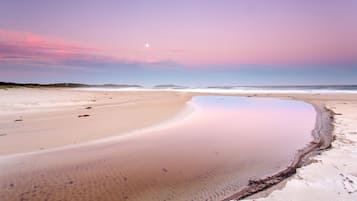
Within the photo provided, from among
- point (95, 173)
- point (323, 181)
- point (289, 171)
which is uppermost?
point (323, 181)

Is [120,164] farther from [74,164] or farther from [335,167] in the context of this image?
[335,167]

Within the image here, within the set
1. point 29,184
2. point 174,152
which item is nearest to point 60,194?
point 29,184

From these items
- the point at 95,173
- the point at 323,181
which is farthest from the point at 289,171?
the point at 95,173

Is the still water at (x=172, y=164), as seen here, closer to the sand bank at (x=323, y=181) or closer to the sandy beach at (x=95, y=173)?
the sandy beach at (x=95, y=173)

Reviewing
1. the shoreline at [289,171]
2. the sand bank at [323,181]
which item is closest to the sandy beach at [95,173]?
the sand bank at [323,181]

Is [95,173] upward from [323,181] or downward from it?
downward

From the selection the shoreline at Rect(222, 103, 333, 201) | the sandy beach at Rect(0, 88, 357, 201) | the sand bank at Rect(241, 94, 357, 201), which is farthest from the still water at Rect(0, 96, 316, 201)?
the sand bank at Rect(241, 94, 357, 201)

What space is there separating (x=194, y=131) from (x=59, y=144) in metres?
5.60

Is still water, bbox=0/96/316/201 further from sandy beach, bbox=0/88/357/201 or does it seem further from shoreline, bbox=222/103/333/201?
shoreline, bbox=222/103/333/201

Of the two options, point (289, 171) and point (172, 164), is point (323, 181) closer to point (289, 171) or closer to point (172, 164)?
point (289, 171)

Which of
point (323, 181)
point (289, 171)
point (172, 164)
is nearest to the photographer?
point (323, 181)

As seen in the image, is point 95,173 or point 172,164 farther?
point 172,164

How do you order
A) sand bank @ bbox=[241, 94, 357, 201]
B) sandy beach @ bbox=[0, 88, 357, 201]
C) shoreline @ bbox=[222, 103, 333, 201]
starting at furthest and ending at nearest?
shoreline @ bbox=[222, 103, 333, 201] < sandy beach @ bbox=[0, 88, 357, 201] < sand bank @ bbox=[241, 94, 357, 201]

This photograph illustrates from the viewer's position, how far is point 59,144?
8.79 metres
